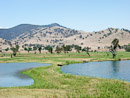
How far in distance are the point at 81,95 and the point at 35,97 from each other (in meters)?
8.79

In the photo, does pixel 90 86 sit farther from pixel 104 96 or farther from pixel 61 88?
pixel 104 96

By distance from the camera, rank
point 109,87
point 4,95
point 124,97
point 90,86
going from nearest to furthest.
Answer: point 124,97 < point 4,95 < point 109,87 < point 90,86

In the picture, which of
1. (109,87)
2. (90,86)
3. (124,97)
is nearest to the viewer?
(124,97)

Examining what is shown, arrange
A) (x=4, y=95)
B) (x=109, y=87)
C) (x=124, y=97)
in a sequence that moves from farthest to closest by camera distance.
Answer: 1. (x=109, y=87)
2. (x=4, y=95)
3. (x=124, y=97)

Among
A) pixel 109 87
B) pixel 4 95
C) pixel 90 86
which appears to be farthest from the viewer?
pixel 90 86

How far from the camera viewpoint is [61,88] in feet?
151

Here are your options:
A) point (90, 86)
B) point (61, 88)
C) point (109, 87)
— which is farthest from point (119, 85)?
point (61, 88)

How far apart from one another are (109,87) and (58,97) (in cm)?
1301

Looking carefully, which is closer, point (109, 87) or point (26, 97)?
point (26, 97)

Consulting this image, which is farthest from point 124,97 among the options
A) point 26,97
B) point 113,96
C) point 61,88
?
point 26,97

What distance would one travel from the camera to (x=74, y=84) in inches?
1965

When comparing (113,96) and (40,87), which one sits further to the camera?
(40,87)

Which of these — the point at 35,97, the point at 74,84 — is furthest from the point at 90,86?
the point at 35,97

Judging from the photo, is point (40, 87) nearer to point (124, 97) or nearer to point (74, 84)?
point (74, 84)
